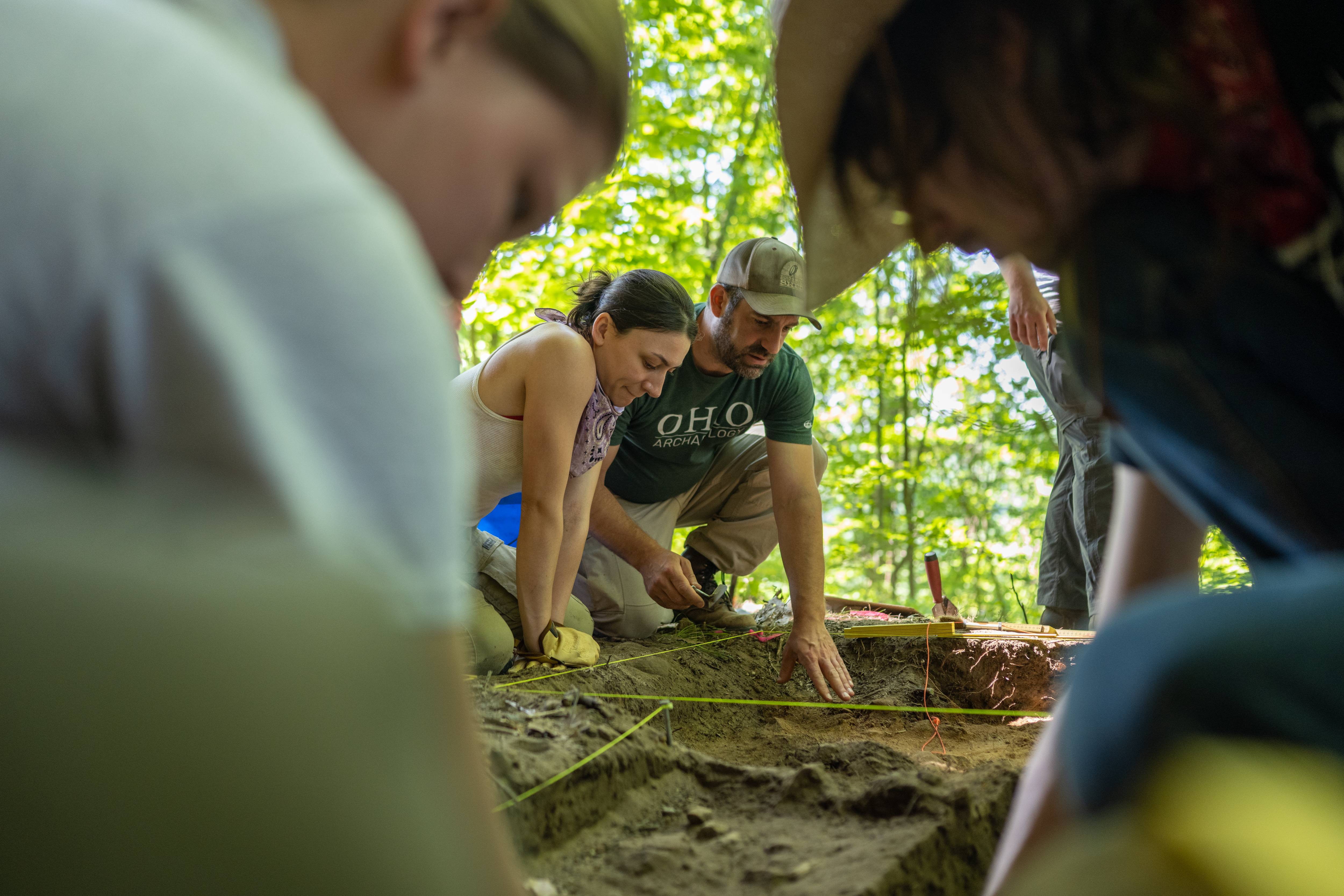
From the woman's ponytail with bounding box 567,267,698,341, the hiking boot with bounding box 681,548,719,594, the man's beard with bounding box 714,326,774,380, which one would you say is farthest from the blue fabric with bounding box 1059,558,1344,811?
the hiking boot with bounding box 681,548,719,594

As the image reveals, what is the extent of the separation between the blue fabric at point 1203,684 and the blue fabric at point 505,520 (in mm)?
3381

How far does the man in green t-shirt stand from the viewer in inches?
133

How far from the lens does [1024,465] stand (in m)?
6.75

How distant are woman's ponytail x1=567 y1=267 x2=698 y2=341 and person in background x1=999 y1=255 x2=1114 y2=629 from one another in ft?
3.58

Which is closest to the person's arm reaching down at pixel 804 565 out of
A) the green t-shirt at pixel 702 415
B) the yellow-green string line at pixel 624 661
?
the green t-shirt at pixel 702 415

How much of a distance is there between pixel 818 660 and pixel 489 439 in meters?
1.34

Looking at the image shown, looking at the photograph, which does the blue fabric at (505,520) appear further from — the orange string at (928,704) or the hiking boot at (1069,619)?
the hiking boot at (1069,619)

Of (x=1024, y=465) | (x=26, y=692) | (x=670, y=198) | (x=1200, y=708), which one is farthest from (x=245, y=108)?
(x=1024, y=465)

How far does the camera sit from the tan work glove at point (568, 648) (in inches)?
111

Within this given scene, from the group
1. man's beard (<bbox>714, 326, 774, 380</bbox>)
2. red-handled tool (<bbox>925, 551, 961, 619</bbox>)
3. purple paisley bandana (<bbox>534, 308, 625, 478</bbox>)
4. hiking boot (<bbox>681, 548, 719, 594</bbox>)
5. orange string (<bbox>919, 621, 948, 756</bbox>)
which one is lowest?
orange string (<bbox>919, 621, 948, 756</bbox>)

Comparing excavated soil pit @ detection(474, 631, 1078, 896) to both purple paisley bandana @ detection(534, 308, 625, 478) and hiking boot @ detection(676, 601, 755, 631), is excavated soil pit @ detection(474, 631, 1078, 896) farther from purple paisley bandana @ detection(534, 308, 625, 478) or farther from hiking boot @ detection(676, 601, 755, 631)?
hiking boot @ detection(676, 601, 755, 631)

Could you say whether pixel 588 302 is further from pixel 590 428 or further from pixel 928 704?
pixel 928 704

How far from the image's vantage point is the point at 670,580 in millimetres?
3414

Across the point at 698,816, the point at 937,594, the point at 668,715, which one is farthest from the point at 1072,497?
the point at 698,816
